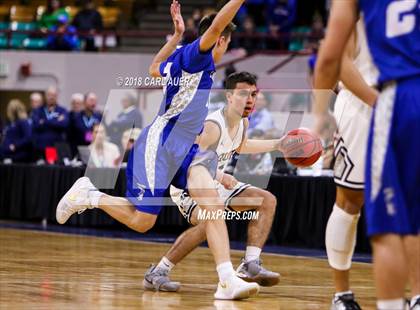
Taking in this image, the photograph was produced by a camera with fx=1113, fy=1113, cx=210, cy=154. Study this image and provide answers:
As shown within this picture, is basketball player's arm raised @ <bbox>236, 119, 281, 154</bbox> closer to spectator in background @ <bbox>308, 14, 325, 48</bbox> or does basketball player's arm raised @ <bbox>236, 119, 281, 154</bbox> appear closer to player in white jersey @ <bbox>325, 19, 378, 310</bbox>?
player in white jersey @ <bbox>325, 19, 378, 310</bbox>

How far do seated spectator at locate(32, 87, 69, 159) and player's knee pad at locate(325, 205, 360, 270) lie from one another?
9.98 metres

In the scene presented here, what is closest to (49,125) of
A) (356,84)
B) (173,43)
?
(173,43)

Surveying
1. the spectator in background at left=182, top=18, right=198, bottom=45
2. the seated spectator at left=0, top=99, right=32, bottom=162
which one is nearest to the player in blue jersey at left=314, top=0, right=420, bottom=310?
the seated spectator at left=0, top=99, right=32, bottom=162

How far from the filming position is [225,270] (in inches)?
274

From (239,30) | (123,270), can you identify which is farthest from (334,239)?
(239,30)

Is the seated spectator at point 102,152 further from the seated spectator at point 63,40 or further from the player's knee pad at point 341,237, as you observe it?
the player's knee pad at point 341,237

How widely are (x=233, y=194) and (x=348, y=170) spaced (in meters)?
1.95

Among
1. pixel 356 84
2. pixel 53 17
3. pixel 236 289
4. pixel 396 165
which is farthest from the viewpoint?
pixel 53 17

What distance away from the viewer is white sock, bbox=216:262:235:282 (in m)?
6.96

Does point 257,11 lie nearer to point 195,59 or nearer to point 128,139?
point 128,139

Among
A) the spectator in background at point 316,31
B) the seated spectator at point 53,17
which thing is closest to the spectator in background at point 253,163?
the spectator in background at point 316,31

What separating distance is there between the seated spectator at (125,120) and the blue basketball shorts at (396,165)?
34.4 feet

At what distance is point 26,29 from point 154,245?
1132 centimetres

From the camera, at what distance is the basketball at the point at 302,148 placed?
22.7 ft
